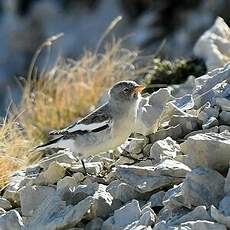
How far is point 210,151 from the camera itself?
5094mm

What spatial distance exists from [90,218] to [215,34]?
4578 millimetres

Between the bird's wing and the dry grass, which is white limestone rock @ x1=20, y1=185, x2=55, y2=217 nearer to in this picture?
the bird's wing

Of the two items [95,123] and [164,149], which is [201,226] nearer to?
[164,149]

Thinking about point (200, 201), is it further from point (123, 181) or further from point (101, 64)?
point (101, 64)

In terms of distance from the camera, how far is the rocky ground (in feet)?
16.2

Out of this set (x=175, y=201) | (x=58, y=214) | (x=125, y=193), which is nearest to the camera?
(x=175, y=201)

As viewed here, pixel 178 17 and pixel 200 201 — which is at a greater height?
pixel 200 201

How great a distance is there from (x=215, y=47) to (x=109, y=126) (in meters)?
3.42

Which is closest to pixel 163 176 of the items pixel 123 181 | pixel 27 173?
pixel 123 181

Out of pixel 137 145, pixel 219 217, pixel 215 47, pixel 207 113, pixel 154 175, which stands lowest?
pixel 215 47

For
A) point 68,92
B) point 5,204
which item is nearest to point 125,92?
point 5,204

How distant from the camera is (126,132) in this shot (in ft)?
20.0

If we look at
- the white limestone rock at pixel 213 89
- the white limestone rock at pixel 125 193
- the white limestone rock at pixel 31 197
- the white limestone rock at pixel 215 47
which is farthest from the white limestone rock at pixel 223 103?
the white limestone rock at pixel 215 47

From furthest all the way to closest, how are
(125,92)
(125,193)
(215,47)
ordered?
(215,47)
(125,92)
(125,193)
